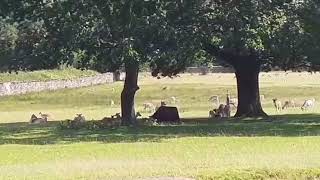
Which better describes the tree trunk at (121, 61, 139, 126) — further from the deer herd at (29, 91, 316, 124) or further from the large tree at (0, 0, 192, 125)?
the deer herd at (29, 91, 316, 124)

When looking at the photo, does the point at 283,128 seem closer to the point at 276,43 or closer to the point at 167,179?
the point at 276,43

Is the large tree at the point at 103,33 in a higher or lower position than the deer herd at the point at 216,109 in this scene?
higher

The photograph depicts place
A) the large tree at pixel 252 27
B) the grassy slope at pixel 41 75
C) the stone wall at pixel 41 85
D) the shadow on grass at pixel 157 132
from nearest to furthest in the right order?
the shadow on grass at pixel 157 132 → the large tree at pixel 252 27 → the stone wall at pixel 41 85 → the grassy slope at pixel 41 75

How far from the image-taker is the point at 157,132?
31281mm

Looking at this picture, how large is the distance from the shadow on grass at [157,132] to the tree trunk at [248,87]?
5.23m

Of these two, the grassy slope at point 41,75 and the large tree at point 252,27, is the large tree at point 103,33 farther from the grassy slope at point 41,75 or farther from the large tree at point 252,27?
the grassy slope at point 41,75

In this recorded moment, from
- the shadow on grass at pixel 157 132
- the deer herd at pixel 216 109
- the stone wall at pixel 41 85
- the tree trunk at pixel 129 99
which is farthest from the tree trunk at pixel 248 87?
the stone wall at pixel 41 85

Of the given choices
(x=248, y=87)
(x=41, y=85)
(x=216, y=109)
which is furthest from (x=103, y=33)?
(x=41, y=85)

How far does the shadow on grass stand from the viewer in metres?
28.7

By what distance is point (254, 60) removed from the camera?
42.4m

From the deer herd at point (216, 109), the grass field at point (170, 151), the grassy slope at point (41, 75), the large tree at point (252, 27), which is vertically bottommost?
the grass field at point (170, 151)

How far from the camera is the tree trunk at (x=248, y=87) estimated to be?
139ft

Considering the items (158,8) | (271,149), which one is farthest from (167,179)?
(158,8)

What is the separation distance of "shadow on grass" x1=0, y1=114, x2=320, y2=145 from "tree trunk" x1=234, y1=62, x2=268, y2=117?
5.23 meters
